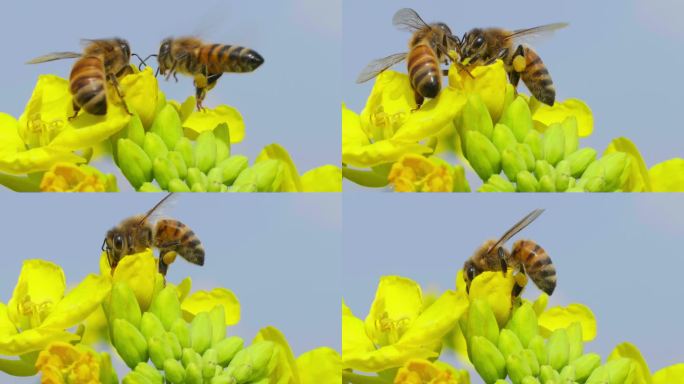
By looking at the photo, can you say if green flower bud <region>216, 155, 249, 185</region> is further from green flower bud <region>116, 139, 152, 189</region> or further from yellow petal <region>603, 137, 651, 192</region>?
yellow petal <region>603, 137, 651, 192</region>

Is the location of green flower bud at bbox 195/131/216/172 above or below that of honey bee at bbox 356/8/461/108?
below

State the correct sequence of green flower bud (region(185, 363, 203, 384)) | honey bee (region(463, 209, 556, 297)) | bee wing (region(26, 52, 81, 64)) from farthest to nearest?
1. bee wing (region(26, 52, 81, 64))
2. honey bee (region(463, 209, 556, 297))
3. green flower bud (region(185, 363, 203, 384))

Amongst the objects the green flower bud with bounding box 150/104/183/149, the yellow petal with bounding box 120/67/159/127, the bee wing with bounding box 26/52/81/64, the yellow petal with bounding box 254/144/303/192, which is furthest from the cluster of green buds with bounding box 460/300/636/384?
the bee wing with bounding box 26/52/81/64

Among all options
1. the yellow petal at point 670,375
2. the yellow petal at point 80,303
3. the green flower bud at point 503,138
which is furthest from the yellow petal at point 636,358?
the yellow petal at point 80,303

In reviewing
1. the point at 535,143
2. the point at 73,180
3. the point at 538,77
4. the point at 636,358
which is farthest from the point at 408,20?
the point at 636,358

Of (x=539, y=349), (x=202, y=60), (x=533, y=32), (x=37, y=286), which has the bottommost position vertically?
(x=539, y=349)

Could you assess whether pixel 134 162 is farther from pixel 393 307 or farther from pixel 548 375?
pixel 548 375

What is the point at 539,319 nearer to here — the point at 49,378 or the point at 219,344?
the point at 219,344
